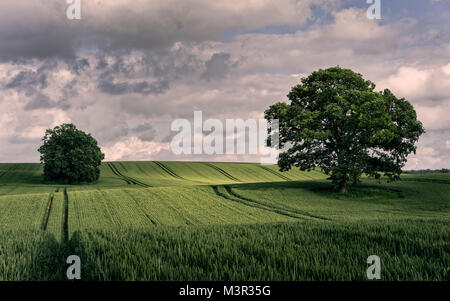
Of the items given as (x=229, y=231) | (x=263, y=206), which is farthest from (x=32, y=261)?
(x=263, y=206)

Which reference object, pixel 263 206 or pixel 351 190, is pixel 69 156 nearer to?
pixel 263 206

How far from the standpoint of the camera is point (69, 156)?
70.0 m

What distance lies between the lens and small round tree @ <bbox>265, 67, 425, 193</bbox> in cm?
3734

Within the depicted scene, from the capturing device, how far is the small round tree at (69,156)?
69.4 m

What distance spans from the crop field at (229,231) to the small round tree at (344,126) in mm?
4165

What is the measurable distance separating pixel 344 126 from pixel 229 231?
2876 cm

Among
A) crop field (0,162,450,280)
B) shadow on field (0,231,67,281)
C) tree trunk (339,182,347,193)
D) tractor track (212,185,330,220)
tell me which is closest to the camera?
crop field (0,162,450,280)

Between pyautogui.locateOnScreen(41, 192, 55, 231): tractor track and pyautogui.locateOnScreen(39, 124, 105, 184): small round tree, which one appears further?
pyautogui.locateOnScreen(39, 124, 105, 184): small round tree

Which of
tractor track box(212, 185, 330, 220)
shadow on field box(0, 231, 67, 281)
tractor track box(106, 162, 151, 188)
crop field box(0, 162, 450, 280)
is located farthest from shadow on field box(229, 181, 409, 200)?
shadow on field box(0, 231, 67, 281)

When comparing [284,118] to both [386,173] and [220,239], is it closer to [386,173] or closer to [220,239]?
[386,173]

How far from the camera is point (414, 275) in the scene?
253 inches

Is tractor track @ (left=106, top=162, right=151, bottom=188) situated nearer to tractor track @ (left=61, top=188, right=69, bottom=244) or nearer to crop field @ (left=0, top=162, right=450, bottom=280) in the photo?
crop field @ (left=0, top=162, right=450, bottom=280)

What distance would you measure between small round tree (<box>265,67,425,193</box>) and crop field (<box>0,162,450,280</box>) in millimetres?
4165

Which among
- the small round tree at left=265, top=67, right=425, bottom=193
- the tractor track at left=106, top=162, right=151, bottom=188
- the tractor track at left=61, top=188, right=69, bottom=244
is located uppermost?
the small round tree at left=265, top=67, right=425, bottom=193
